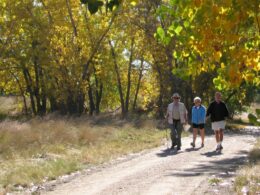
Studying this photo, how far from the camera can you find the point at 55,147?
15.5 meters

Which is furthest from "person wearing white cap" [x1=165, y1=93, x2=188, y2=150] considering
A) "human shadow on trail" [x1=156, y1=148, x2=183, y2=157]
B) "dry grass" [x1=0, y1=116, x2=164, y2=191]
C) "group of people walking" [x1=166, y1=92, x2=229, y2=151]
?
"dry grass" [x1=0, y1=116, x2=164, y2=191]

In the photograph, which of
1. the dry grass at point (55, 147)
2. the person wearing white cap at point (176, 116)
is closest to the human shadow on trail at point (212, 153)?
the person wearing white cap at point (176, 116)

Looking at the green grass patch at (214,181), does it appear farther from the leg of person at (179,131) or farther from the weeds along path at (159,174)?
the leg of person at (179,131)

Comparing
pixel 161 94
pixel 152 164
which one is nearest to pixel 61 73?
pixel 161 94

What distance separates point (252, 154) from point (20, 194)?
7137 mm

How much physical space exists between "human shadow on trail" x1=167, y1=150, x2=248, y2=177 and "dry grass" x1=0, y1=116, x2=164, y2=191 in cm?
277

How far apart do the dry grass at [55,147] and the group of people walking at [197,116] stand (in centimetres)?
137

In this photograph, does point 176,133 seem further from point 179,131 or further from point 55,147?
point 55,147

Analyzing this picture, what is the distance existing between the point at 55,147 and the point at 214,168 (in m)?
5.49

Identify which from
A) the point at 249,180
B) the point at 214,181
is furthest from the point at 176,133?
→ the point at 249,180

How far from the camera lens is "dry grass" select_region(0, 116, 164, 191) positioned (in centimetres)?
1157

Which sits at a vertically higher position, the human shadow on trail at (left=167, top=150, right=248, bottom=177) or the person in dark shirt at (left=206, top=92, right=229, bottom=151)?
the person in dark shirt at (left=206, top=92, right=229, bottom=151)

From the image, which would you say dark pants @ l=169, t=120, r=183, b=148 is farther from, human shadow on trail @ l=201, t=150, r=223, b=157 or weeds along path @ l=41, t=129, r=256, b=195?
human shadow on trail @ l=201, t=150, r=223, b=157

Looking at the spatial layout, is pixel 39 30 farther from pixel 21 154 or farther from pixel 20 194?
pixel 20 194
